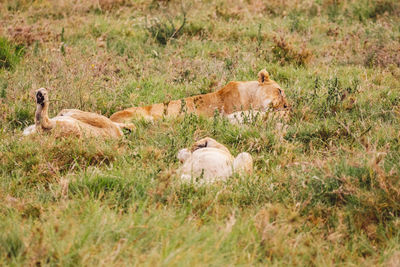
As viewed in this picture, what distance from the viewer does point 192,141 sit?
4.80 m

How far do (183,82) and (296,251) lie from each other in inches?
182

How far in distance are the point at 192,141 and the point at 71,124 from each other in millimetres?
1281

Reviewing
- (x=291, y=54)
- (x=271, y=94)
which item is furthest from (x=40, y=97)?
(x=291, y=54)

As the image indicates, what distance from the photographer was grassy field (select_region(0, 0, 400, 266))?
2.65 meters

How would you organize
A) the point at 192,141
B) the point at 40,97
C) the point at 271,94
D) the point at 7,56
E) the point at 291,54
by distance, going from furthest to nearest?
the point at 291,54, the point at 7,56, the point at 271,94, the point at 192,141, the point at 40,97

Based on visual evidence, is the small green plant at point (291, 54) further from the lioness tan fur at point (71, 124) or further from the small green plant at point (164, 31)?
the lioness tan fur at point (71, 124)

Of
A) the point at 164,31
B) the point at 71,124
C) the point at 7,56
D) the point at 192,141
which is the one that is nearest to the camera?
the point at 71,124

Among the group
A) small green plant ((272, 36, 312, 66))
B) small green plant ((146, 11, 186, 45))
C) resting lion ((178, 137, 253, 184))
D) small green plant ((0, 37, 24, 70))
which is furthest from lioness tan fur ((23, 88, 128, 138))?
small green plant ((146, 11, 186, 45))

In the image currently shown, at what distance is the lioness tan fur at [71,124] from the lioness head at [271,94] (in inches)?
84.2

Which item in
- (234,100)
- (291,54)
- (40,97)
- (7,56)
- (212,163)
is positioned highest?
(40,97)

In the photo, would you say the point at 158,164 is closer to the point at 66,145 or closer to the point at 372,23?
the point at 66,145

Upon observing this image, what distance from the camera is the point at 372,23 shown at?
9.64m

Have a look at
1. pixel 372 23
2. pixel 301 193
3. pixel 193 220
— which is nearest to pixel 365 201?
pixel 301 193

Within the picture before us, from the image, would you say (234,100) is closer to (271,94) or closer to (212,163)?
(271,94)
